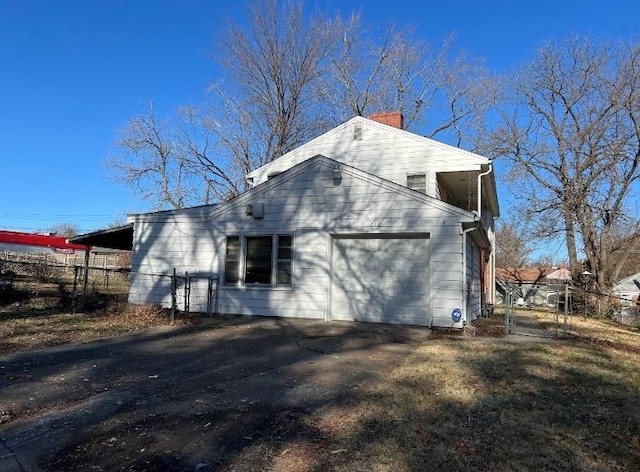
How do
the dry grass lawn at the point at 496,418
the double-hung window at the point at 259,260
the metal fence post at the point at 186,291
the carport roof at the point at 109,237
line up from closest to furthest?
Result: the dry grass lawn at the point at 496,418
the metal fence post at the point at 186,291
the double-hung window at the point at 259,260
the carport roof at the point at 109,237

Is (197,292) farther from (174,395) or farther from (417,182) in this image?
(174,395)

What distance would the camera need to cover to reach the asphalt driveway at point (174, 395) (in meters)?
3.88

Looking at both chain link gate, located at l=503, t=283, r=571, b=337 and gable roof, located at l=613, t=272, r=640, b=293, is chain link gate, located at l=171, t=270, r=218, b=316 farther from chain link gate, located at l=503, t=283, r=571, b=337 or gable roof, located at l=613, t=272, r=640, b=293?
gable roof, located at l=613, t=272, r=640, b=293

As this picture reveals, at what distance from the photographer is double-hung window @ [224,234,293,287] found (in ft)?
40.6

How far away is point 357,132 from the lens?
52.1 feet

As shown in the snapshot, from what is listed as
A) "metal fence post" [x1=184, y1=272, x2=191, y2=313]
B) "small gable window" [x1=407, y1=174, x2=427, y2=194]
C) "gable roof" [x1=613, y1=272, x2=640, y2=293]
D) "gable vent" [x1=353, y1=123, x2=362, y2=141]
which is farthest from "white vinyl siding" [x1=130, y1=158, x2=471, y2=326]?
"gable roof" [x1=613, y1=272, x2=640, y2=293]

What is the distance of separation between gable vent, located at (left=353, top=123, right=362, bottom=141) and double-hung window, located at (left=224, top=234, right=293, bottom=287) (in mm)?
5083

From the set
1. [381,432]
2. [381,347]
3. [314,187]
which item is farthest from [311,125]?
[381,432]

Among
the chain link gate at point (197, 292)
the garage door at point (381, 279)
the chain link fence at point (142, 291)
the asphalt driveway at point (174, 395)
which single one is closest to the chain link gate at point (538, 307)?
the garage door at point (381, 279)

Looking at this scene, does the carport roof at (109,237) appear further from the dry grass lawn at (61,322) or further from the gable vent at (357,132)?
the gable vent at (357,132)

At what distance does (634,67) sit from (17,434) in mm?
29221

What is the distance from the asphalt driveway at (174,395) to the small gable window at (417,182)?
622cm

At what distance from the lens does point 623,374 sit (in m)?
6.73

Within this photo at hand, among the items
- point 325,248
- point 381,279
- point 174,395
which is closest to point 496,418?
point 174,395
